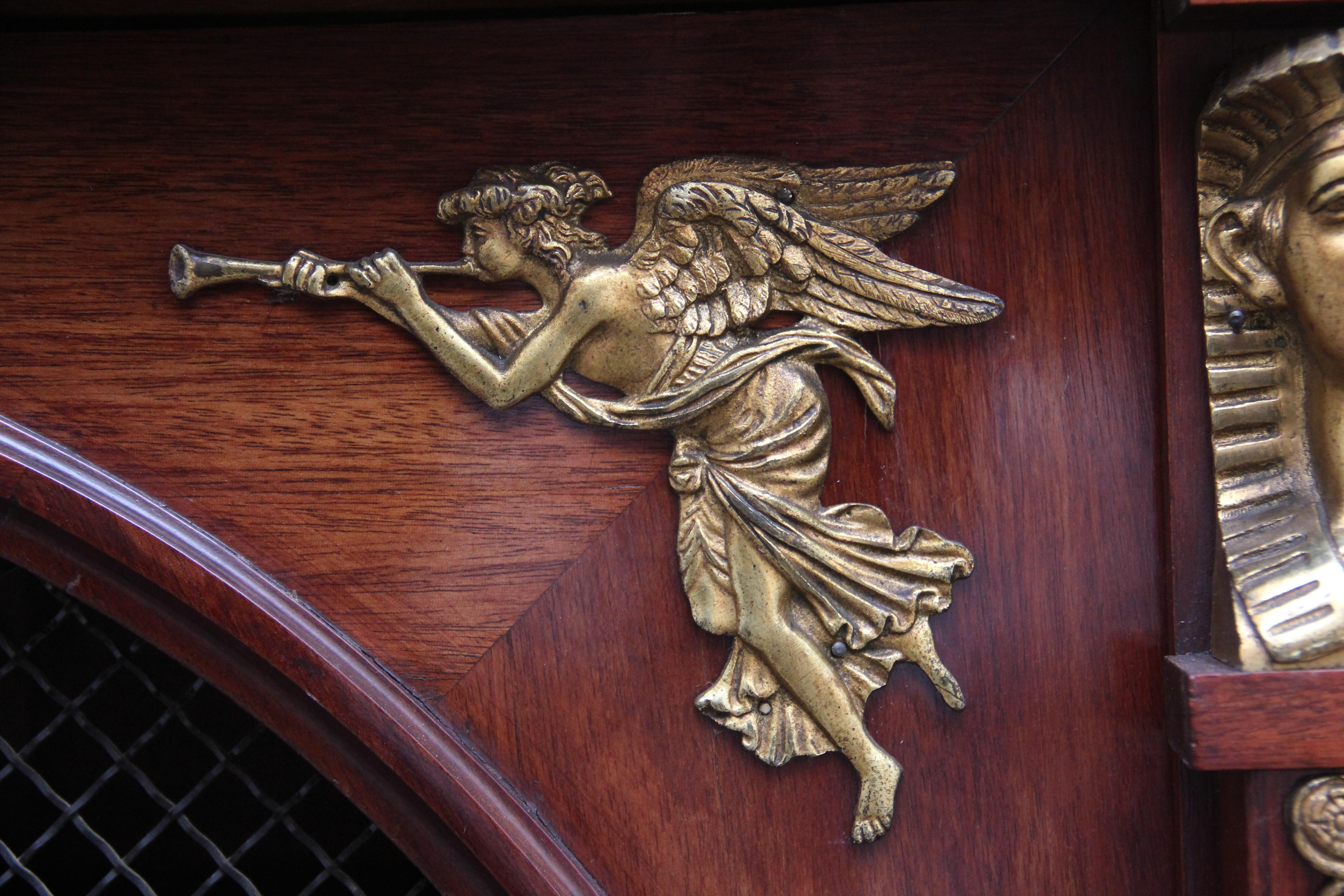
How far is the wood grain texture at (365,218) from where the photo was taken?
0.64m

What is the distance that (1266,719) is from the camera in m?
0.56

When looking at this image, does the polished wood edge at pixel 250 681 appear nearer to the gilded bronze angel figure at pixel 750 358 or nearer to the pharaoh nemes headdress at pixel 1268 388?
the gilded bronze angel figure at pixel 750 358

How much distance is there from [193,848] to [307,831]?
4.1 inches

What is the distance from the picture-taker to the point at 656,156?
2.11ft

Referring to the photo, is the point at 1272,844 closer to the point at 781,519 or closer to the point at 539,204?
the point at 781,519

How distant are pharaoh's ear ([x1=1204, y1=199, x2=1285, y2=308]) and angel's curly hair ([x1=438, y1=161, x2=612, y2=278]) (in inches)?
14.2

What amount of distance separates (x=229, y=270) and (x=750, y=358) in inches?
12.9

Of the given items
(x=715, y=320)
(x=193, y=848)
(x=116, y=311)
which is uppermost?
(x=715, y=320)

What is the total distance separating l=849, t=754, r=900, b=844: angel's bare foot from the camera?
2.12 ft

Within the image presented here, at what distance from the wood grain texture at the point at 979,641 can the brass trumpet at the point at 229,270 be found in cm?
19

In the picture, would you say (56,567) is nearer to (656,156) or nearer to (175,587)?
(175,587)

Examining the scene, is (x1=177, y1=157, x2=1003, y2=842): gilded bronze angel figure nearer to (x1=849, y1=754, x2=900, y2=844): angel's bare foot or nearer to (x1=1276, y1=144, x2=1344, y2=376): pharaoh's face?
(x1=849, y1=754, x2=900, y2=844): angel's bare foot

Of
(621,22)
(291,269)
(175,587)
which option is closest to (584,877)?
(175,587)

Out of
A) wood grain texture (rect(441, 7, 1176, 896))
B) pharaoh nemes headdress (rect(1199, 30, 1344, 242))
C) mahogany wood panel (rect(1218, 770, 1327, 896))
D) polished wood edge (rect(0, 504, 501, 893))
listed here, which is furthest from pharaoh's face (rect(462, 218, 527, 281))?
mahogany wood panel (rect(1218, 770, 1327, 896))
